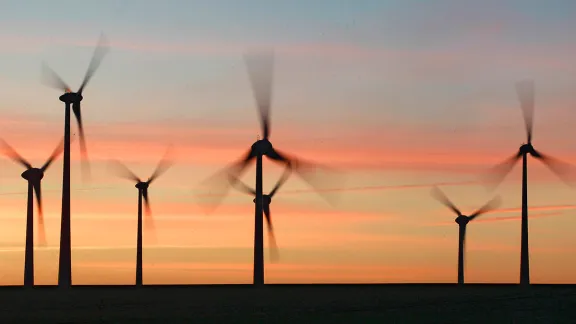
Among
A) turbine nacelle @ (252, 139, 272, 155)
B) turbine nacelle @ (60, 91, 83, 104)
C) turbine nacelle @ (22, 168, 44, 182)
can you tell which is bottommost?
turbine nacelle @ (252, 139, 272, 155)

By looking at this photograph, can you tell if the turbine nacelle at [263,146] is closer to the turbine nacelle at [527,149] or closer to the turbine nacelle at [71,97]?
the turbine nacelle at [71,97]

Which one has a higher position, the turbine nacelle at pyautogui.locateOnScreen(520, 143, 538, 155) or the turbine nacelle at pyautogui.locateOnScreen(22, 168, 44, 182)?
the turbine nacelle at pyautogui.locateOnScreen(520, 143, 538, 155)

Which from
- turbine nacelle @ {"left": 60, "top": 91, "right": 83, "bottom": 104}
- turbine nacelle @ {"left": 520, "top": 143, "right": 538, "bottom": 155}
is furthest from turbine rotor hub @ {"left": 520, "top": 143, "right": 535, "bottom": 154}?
turbine nacelle @ {"left": 60, "top": 91, "right": 83, "bottom": 104}

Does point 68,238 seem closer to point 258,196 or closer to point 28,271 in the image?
point 258,196

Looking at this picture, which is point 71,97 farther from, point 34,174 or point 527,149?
point 527,149

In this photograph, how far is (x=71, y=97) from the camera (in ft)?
422

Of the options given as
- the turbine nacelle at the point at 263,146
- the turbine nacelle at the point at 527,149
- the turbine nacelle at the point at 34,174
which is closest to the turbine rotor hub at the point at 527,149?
the turbine nacelle at the point at 527,149

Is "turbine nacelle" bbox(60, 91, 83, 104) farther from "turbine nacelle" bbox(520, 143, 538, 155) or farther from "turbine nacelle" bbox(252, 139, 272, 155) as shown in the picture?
"turbine nacelle" bbox(520, 143, 538, 155)

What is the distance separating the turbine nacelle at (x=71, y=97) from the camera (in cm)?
12850

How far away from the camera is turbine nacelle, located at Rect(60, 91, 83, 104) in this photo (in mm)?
128500

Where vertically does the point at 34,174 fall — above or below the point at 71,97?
below

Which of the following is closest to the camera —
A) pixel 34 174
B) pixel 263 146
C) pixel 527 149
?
pixel 263 146

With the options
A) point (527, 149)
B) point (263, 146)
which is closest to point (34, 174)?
point (263, 146)
